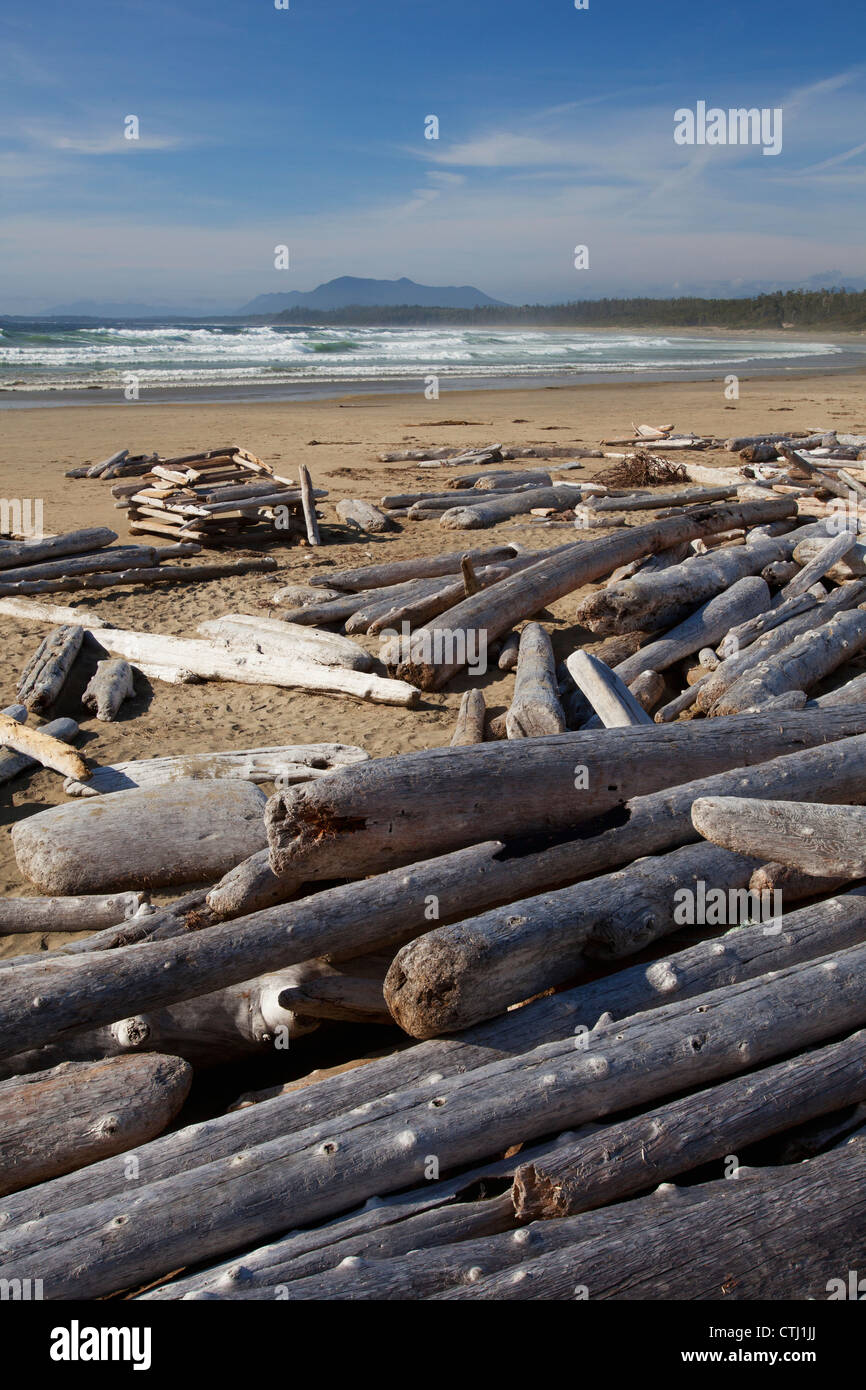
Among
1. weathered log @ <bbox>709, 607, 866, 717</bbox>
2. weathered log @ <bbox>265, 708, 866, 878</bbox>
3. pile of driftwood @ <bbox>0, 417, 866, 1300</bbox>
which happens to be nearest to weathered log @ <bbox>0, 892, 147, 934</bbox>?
pile of driftwood @ <bbox>0, 417, 866, 1300</bbox>

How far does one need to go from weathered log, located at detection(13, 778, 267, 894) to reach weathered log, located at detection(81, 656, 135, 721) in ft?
6.84

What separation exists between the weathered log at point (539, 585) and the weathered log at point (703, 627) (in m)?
1.16

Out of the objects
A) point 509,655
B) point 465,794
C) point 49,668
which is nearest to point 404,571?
point 509,655

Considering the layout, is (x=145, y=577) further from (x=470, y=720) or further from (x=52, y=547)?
(x=470, y=720)

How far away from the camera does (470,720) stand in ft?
21.6

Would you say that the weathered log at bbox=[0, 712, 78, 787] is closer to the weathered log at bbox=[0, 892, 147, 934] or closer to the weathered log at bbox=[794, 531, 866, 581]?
the weathered log at bbox=[0, 892, 147, 934]

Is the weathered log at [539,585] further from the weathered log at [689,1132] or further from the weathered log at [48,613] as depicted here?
the weathered log at [689,1132]

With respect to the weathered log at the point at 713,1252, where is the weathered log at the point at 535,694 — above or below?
above

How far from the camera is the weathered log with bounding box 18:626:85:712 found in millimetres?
7445

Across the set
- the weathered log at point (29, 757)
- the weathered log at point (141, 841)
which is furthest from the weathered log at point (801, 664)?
the weathered log at point (29, 757)

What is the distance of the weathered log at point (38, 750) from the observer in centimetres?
615

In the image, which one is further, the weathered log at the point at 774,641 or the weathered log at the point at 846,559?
the weathered log at the point at 846,559

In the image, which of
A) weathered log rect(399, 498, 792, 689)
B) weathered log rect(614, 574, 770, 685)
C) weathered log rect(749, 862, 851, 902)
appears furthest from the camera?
weathered log rect(399, 498, 792, 689)

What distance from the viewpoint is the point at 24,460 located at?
18.2 m
